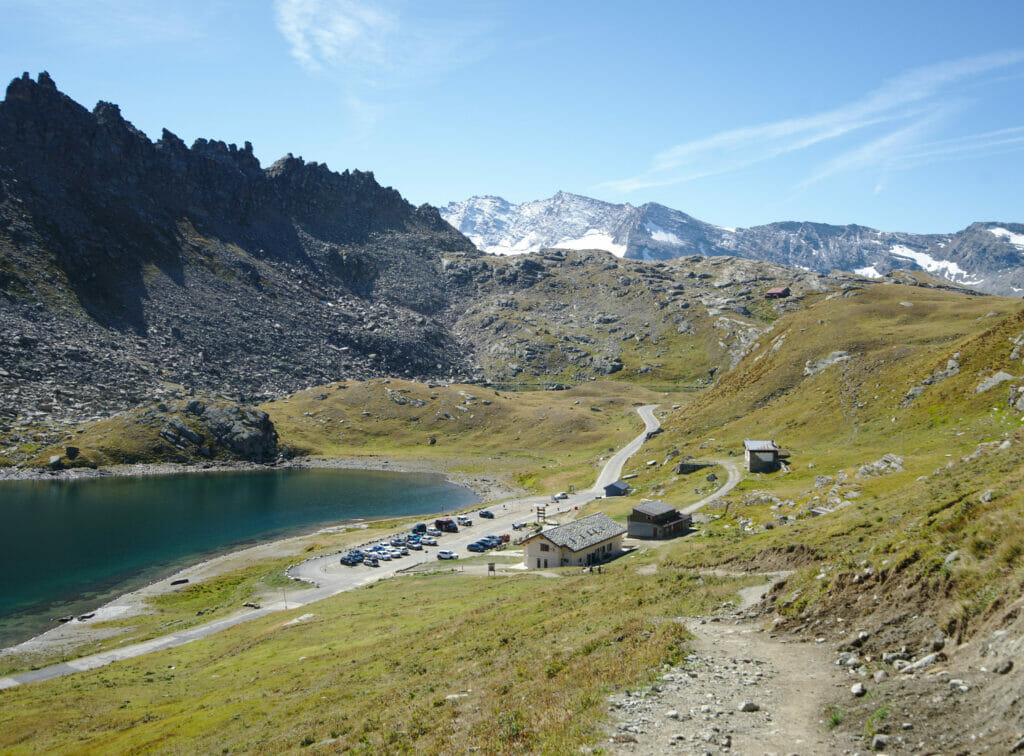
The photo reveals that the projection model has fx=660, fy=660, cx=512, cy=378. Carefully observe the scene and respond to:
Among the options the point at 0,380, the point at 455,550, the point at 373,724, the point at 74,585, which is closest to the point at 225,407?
the point at 0,380

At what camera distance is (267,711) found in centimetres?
3603

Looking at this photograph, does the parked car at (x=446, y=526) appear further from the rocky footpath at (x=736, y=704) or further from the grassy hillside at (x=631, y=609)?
the rocky footpath at (x=736, y=704)

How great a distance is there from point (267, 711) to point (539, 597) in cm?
2192

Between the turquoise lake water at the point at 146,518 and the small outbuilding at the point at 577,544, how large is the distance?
55906 millimetres

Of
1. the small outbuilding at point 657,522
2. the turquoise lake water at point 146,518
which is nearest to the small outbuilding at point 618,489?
the small outbuilding at point 657,522

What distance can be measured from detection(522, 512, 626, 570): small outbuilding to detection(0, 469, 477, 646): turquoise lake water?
183 ft

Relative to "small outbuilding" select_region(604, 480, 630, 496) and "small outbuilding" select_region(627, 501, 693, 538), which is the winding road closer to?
"small outbuilding" select_region(604, 480, 630, 496)

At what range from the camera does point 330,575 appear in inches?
3455

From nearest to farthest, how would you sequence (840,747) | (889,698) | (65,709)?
(840,747)
(889,698)
(65,709)

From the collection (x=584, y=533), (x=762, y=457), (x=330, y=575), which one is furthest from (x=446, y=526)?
(x=762, y=457)

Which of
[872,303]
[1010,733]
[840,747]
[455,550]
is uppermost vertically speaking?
[872,303]

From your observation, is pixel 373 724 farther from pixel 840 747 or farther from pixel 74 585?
pixel 74 585

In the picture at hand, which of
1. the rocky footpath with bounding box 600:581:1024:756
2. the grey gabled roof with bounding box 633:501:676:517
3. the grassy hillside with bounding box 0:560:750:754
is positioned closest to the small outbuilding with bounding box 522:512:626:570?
the grey gabled roof with bounding box 633:501:676:517

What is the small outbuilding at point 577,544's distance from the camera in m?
70.3
